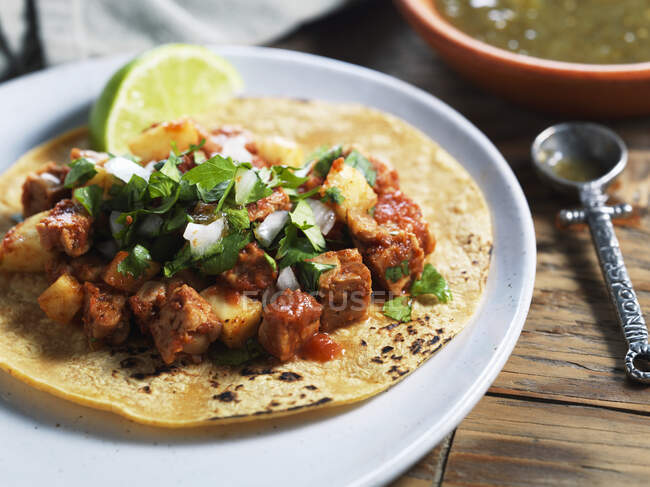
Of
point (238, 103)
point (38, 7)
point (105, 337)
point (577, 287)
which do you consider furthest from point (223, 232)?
point (38, 7)

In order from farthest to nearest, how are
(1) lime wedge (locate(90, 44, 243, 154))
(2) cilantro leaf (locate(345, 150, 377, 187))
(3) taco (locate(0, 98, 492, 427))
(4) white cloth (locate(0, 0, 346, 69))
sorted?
(4) white cloth (locate(0, 0, 346, 69)), (1) lime wedge (locate(90, 44, 243, 154)), (2) cilantro leaf (locate(345, 150, 377, 187)), (3) taco (locate(0, 98, 492, 427))

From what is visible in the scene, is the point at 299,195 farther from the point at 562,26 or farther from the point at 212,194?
the point at 562,26

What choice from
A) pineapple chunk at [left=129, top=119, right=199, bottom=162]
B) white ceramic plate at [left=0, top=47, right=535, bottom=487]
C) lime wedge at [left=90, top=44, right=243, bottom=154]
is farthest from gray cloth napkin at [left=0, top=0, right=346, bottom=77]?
white ceramic plate at [left=0, top=47, right=535, bottom=487]

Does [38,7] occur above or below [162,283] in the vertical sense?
above

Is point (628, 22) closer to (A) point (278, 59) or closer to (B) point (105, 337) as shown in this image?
Answer: (A) point (278, 59)

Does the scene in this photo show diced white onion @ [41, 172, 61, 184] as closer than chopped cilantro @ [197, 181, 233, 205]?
No

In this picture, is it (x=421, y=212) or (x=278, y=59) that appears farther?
(x=278, y=59)

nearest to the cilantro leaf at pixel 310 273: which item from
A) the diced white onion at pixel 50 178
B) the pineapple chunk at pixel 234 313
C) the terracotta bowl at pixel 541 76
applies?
the pineapple chunk at pixel 234 313

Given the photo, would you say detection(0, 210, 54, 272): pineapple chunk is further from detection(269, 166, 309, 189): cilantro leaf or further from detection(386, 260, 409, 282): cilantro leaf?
detection(386, 260, 409, 282): cilantro leaf
